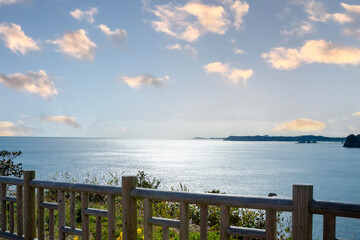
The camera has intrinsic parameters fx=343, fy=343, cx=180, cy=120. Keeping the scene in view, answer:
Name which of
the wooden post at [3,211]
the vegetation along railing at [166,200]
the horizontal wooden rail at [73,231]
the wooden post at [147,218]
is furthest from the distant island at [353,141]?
the wooden post at [147,218]

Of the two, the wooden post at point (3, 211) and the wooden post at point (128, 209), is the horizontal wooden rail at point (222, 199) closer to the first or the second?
the wooden post at point (128, 209)

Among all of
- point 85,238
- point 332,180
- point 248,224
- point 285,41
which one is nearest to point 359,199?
point 332,180

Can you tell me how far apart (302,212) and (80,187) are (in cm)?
267

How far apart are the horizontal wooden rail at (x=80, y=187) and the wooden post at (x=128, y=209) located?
0.13 m

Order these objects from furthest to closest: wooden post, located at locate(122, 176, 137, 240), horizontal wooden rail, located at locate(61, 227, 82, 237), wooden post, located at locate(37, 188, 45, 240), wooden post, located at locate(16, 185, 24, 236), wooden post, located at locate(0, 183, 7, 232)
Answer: wooden post, located at locate(0, 183, 7, 232), wooden post, located at locate(16, 185, 24, 236), wooden post, located at locate(37, 188, 45, 240), horizontal wooden rail, located at locate(61, 227, 82, 237), wooden post, located at locate(122, 176, 137, 240)

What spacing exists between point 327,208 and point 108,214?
2450mm

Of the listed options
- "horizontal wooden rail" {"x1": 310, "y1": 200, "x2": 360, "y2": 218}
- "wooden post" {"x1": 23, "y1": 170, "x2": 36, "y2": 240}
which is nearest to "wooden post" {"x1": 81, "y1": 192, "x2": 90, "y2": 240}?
"wooden post" {"x1": 23, "y1": 170, "x2": 36, "y2": 240}

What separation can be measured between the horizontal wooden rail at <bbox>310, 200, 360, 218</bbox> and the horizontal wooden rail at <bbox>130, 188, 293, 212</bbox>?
0.67ft

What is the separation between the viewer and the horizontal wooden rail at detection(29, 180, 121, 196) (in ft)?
13.2

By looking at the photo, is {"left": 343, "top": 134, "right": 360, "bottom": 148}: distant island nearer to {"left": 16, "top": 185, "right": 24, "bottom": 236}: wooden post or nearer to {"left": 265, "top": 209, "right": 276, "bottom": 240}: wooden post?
{"left": 16, "top": 185, "right": 24, "bottom": 236}: wooden post

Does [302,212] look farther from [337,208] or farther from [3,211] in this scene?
[3,211]

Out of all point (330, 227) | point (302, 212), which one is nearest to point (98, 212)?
point (302, 212)

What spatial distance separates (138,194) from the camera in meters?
3.84

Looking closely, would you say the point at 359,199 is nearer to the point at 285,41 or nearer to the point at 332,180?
the point at 332,180
